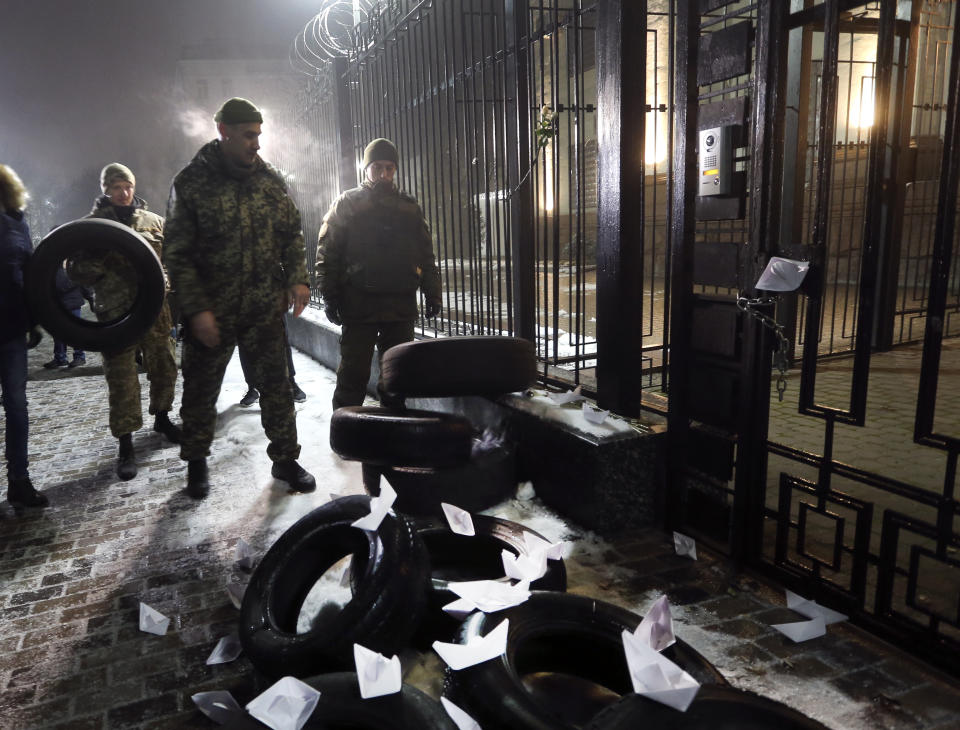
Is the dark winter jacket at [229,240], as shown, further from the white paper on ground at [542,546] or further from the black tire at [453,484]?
the white paper on ground at [542,546]

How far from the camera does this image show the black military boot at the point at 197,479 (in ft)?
14.5

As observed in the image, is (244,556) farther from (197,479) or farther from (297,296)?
(297,296)

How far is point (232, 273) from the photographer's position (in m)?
4.38

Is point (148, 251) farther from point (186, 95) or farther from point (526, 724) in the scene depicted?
point (186, 95)

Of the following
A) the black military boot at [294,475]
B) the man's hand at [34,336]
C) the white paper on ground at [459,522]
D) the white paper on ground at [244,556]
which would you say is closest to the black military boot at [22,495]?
the man's hand at [34,336]

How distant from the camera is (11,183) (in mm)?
4242

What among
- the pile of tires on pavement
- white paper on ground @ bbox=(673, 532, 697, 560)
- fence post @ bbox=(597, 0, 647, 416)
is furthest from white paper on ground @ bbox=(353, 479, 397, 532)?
fence post @ bbox=(597, 0, 647, 416)

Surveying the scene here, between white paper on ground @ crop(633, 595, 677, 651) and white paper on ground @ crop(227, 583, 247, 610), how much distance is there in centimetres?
184

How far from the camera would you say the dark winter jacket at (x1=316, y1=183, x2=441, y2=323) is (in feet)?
17.5

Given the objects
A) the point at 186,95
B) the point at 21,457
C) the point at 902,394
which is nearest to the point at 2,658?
the point at 21,457

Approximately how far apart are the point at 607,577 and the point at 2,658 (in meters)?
2.67

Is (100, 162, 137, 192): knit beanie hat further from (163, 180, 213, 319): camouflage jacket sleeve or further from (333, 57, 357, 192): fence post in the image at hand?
(333, 57, 357, 192): fence post

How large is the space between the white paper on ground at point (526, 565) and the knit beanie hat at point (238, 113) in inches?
124

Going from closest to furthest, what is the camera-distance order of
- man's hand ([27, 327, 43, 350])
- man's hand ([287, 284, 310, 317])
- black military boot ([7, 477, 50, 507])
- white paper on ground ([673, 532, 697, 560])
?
white paper on ground ([673, 532, 697, 560])
black military boot ([7, 477, 50, 507])
man's hand ([27, 327, 43, 350])
man's hand ([287, 284, 310, 317])
